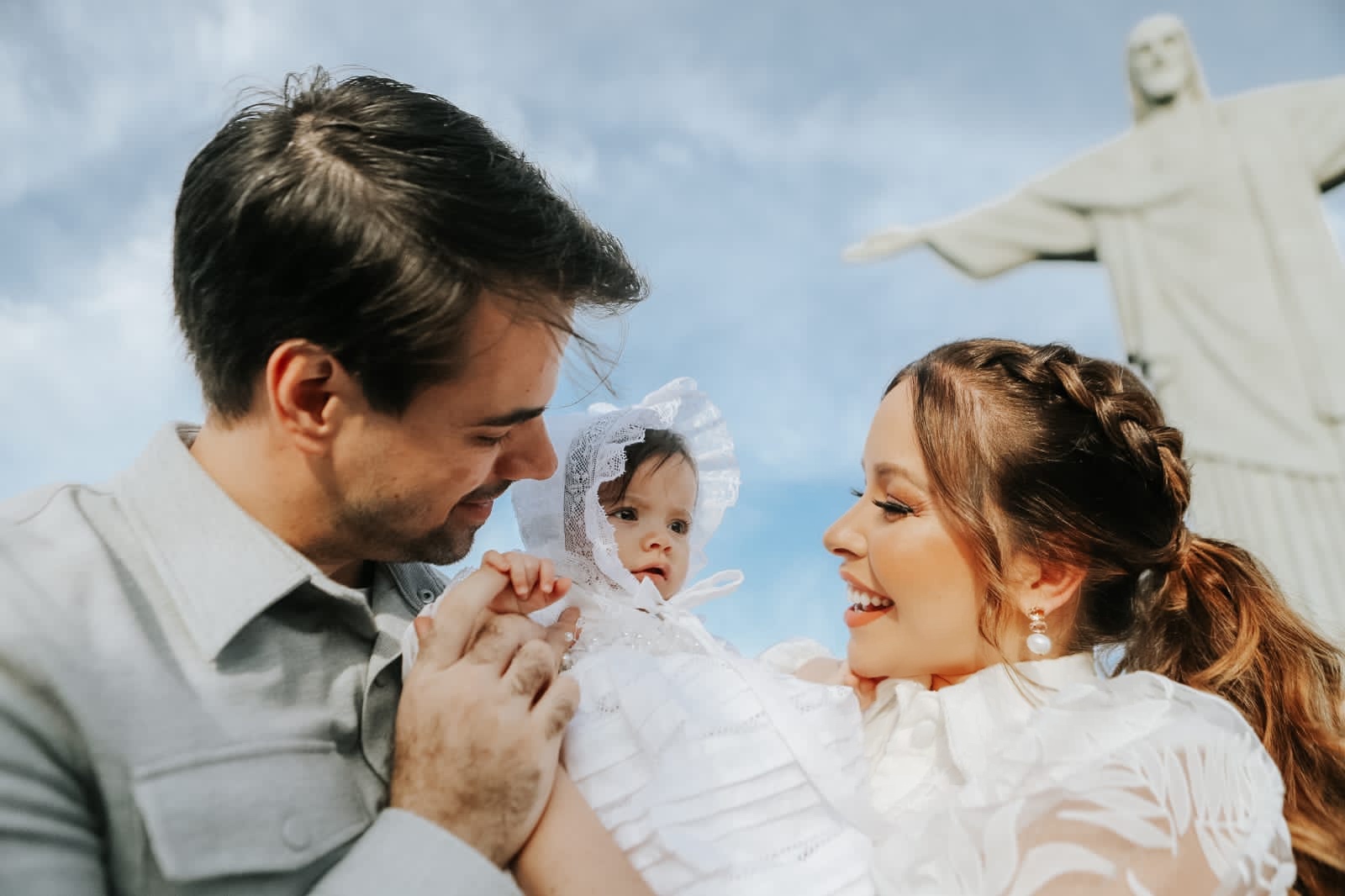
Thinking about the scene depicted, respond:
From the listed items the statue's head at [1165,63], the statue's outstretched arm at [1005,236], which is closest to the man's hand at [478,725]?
the statue's outstretched arm at [1005,236]

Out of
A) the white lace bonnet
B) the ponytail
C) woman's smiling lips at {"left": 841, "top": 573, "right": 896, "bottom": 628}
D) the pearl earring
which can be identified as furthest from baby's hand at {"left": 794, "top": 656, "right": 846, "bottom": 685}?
the ponytail

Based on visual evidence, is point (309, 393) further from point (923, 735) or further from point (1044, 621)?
point (1044, 621)

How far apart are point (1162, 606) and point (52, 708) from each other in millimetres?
1810

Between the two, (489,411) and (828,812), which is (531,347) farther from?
(828,812)

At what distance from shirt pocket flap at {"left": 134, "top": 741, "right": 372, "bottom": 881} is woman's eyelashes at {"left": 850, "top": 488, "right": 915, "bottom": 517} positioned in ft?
3.35

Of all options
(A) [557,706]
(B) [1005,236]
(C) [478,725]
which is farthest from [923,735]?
(B) [1005,236]

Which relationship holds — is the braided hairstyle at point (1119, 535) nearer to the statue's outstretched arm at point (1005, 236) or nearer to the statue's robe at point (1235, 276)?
the statue's robe at point (1235, 276)

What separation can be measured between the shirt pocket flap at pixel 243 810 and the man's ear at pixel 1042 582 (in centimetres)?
114

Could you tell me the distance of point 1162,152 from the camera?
6258 millimetres

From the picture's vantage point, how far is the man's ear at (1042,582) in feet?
5.84

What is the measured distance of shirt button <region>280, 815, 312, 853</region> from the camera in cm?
126

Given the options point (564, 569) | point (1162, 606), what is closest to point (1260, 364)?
point (1162, 606)

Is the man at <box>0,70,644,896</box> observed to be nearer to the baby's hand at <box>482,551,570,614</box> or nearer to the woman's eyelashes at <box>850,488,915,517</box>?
the baby's hand at <box>482,551,570,614</box>

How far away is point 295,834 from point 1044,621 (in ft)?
4.13
